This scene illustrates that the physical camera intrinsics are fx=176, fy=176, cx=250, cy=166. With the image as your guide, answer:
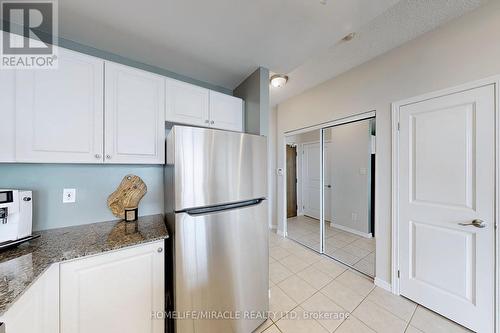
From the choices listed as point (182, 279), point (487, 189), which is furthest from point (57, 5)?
point (487, 189)

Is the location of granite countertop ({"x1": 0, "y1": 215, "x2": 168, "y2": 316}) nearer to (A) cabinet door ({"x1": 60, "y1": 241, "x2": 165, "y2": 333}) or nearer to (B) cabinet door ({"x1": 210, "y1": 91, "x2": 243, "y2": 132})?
(A) cabinet door ({"x1": 60, "y1": 241, "x2": 165, "y2": 333})

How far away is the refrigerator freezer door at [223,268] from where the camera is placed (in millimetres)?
1104

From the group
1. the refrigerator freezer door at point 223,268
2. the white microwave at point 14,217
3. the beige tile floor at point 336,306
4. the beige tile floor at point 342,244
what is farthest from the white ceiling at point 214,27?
the beige tile floor at point 342,244

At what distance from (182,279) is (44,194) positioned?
1256 mm

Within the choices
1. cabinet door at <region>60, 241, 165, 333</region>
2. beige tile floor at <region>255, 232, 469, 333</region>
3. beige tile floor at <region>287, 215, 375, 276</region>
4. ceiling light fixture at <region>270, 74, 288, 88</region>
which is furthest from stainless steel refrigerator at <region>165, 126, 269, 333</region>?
beige tile floor at <region>287, 215, 375, 276</region>

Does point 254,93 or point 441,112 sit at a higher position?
point 254,93

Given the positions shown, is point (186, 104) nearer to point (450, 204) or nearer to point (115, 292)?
point (115, 292)

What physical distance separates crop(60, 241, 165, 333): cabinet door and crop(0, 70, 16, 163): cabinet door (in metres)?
0.77

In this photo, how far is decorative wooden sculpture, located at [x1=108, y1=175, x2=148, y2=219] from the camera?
151 centimetres

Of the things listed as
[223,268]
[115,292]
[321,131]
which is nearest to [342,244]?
[321,131]

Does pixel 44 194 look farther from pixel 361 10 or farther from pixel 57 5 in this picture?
pixel 361 10

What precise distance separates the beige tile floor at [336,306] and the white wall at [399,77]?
0.31 metres

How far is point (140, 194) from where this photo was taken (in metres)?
1.55

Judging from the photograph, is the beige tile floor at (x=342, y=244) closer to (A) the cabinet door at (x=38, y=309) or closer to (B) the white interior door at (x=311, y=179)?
(B) the white interior door at (x=311, y=179)
